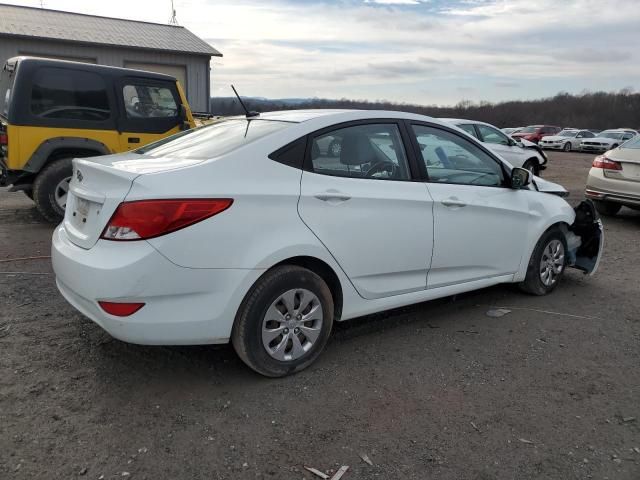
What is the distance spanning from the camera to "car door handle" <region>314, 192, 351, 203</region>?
342cm

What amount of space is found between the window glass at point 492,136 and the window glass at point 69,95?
891cm

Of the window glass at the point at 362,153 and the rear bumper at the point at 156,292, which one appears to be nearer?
the rear bumper at the point at 156,292

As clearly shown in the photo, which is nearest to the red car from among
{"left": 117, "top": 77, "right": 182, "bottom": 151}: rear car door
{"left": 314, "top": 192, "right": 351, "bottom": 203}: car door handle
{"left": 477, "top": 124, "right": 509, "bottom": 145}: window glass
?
{"left": 477, "top": 124, "right": 509, "bottom": 145}: window glass

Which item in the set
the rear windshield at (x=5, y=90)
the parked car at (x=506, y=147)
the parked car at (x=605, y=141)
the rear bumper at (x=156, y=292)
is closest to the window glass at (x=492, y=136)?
the parked car at (x=506, y=147)

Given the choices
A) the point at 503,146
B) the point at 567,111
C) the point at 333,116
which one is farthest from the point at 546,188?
the point at 567,111

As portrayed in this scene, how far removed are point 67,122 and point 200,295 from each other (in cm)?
518

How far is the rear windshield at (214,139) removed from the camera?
3.49 metres

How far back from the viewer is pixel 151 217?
2889mm

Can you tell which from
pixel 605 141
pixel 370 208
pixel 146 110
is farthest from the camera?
pixel 605 141

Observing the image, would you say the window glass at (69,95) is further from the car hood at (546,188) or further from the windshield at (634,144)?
the windshield at (634,144)

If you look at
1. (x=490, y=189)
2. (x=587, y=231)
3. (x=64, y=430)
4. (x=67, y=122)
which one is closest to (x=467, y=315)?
(x=490, y=189)

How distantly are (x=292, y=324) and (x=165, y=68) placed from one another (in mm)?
Result: 16469

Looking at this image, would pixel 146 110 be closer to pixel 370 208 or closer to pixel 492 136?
pixel 370 208

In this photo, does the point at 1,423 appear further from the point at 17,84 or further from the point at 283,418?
the point at 17,84
